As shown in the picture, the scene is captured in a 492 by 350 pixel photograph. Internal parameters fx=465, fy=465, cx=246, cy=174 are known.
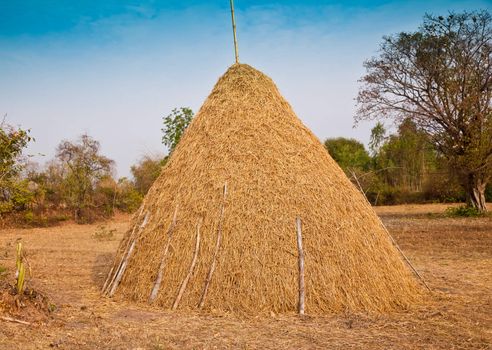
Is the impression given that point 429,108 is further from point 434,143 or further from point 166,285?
point 166,285

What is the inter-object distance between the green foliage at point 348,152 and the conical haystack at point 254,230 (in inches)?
1302

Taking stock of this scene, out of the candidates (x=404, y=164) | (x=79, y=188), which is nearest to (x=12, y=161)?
(x=79, y=188)

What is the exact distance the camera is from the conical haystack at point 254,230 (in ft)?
22.9

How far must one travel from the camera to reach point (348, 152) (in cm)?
4575

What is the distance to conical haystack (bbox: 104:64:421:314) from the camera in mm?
6984

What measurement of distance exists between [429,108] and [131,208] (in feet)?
63.1

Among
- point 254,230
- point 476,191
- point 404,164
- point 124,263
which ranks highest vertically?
point 404,164

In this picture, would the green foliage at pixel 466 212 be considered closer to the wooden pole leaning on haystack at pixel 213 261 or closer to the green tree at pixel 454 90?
the green tree at pixel 454 90

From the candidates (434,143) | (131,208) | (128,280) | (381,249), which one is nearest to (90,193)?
(131,208)

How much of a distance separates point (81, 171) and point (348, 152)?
1047 inches

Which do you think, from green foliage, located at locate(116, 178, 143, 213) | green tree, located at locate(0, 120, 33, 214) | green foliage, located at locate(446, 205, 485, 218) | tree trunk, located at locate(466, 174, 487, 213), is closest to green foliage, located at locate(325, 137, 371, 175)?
green foliage, located at locate(446, 205, 485, 218)

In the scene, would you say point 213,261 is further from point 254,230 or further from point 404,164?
point 404,164

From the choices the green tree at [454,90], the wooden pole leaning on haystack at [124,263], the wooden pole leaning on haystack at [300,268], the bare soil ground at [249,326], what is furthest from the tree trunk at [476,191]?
the wooden pole leaning on haystack at [124,263]

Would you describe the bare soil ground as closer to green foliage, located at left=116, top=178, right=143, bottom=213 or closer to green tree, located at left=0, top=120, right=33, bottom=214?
green tree, located at left=0, top=120, right=33, bottom=214
